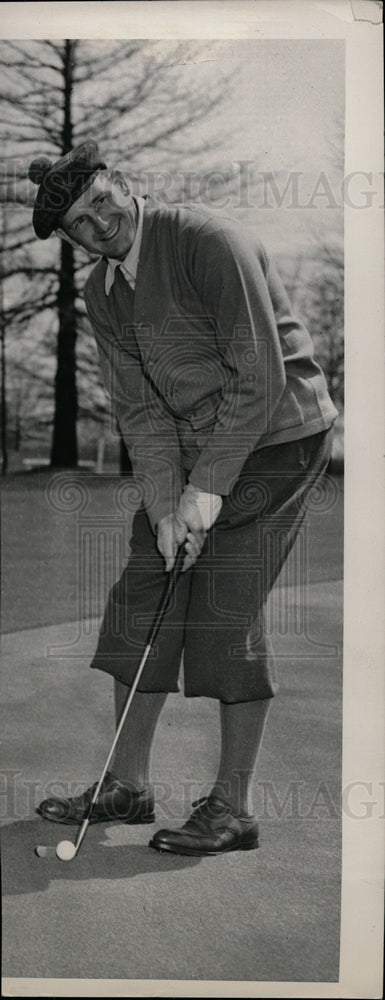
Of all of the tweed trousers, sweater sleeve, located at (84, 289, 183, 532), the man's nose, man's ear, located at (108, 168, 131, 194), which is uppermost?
man's ear, located at (108, 168, 131, 194)

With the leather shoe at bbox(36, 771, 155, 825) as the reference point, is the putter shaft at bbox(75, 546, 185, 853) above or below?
above

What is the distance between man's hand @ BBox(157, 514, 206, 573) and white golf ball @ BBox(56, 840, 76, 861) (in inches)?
23.2

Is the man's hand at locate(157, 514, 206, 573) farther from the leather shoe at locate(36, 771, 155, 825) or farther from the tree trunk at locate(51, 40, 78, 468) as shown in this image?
the leather shoe at locate(36, 771, 155, 825)

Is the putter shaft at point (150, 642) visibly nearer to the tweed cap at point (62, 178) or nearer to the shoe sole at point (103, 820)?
the shoe sole at point (103, 820)

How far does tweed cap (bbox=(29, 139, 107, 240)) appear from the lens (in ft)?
9.05

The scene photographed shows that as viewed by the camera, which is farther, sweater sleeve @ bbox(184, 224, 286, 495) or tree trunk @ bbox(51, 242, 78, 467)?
tree trunk @ bbox(51, 242, 78, 467)

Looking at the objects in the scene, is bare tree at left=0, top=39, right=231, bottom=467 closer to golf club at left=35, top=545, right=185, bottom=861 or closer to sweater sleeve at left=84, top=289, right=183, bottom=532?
sweater sleeve at left=84, top=289, right=183, bottom=532

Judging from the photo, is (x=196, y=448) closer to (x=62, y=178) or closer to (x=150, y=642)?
(x=150, y=642)

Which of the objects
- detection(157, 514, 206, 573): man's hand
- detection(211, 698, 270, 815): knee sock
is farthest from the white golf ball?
detection(157, 514, 206, 573): man's hand

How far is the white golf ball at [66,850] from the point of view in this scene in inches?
108

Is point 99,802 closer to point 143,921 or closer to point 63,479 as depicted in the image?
point 143,921

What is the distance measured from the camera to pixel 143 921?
2.70 metres

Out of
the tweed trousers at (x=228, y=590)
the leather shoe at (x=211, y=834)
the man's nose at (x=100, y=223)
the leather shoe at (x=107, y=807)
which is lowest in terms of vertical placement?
the leather shoe at (x=211, y=834)

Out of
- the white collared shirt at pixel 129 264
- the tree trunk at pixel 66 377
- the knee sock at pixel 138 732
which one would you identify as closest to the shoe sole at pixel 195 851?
the knee sock at pixel 138 732
